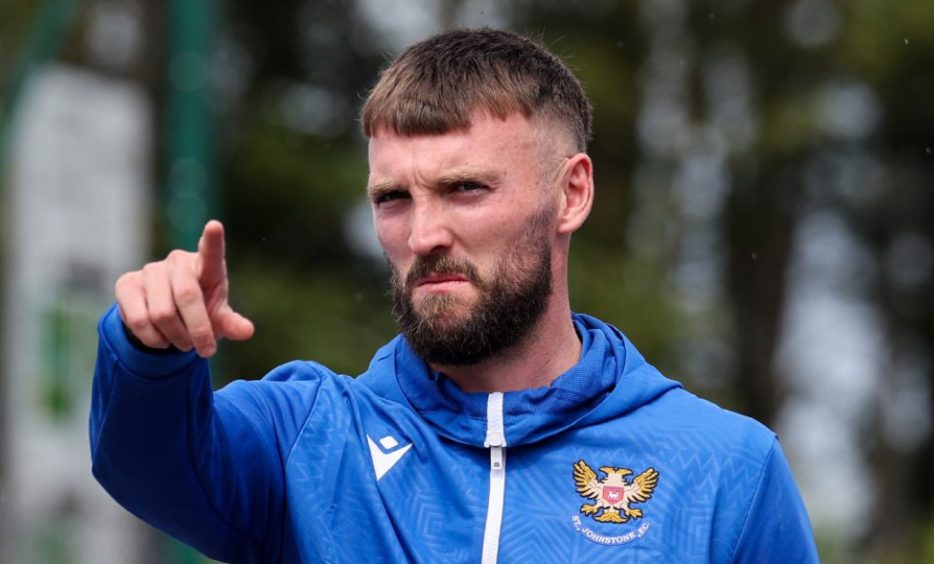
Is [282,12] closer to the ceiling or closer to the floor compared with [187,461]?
closer to the ceiling

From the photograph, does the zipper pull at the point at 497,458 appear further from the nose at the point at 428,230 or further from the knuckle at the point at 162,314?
the knuckle at the point at 162,314

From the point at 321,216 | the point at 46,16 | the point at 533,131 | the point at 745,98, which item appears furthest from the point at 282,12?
the point at 533,131

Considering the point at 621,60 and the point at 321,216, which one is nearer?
the point at 321,216

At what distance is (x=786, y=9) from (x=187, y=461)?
17809 mm

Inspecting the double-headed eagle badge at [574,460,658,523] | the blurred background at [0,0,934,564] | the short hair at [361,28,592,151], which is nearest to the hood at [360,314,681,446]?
the double-headed eagle badge at [574,460,658,523]

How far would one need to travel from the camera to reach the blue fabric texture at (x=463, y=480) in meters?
3.07

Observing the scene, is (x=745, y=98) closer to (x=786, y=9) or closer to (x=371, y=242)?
(x=786, y=9)

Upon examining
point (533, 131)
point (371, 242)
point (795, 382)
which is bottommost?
point (795, 382)

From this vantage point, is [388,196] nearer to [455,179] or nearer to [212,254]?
[455,179]

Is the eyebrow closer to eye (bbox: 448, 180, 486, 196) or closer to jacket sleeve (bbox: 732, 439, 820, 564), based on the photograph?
eye (bbox: 448, 180, 486, 196)

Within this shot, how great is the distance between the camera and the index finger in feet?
8.63

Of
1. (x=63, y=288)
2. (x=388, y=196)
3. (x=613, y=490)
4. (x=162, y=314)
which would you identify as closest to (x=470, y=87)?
(x=388, y=196)

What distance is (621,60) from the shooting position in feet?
60.6

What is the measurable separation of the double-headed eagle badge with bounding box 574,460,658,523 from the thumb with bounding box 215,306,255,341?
0.79 m
